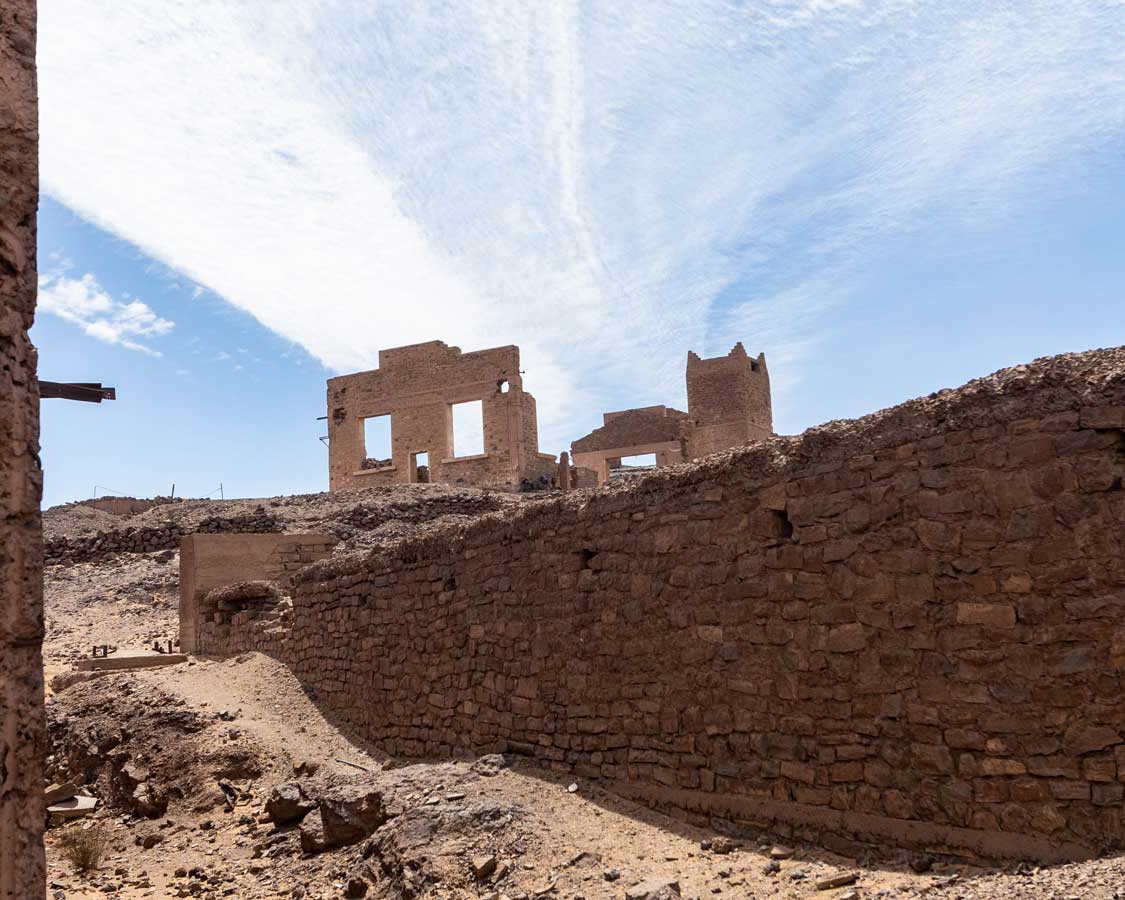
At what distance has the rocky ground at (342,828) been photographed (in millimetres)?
4750

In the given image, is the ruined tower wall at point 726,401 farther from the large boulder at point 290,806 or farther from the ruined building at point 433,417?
the large boulder at point 290,806

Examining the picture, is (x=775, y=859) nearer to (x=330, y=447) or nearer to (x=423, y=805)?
(x=423, y=805)

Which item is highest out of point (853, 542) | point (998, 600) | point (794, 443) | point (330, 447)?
point (330, 447)

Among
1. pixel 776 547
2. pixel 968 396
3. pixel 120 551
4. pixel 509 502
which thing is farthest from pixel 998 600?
pixel 120 551

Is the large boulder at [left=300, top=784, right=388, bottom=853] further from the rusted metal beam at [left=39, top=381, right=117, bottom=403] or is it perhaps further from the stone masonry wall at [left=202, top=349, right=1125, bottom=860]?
the rusted metal beam at [left=39, top=381, right=117, bottom=403]

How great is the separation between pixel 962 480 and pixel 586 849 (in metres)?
2.78

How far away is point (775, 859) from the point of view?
5.07 metres

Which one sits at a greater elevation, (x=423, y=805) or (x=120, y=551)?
(x=120, y=551)

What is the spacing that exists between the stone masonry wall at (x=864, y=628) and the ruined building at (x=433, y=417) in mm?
19848

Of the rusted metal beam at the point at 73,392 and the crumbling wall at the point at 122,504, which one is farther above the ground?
the crumbling wall at the point at 122,504

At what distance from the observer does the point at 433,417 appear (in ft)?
95.9

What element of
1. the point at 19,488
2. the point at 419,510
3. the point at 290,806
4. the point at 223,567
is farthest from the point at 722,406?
the point at 19,488

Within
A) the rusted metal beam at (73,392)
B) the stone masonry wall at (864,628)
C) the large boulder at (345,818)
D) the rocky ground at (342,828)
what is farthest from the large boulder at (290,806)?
the rusted metal beam at (73,392)

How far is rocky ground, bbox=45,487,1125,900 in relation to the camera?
4.75 metres
